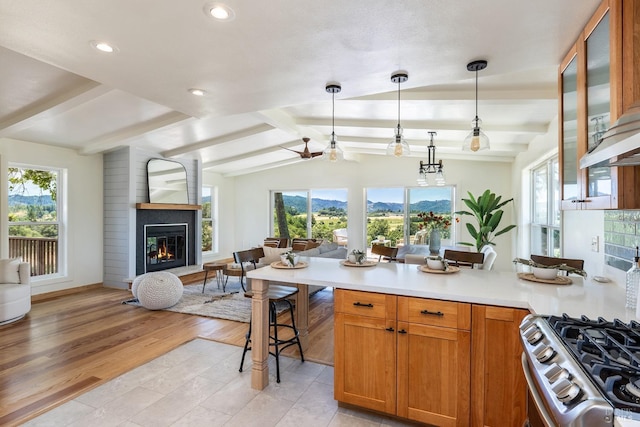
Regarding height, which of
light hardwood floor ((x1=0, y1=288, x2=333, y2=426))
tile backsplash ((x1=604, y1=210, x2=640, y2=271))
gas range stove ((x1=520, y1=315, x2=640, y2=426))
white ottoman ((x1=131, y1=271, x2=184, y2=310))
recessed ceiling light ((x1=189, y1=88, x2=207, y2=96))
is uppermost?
recessed ceiling light ((x1=189, y1=88, x2=207, y2=96))

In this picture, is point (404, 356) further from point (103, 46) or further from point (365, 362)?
point (103, 46)

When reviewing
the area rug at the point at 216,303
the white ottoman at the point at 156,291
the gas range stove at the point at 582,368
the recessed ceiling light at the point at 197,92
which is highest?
the recessed ceiling light at the point at 197,92

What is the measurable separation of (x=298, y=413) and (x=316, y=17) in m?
2.44

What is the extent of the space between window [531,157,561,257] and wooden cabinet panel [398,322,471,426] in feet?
8.42

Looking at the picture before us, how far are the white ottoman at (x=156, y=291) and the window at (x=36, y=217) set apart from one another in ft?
6.46

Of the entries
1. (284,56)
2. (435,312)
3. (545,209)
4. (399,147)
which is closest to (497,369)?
(435,312)

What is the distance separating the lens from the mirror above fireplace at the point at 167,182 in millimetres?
6145

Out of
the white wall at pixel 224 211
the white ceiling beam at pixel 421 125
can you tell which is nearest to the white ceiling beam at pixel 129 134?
the white ceiling beam at pixel 421 125

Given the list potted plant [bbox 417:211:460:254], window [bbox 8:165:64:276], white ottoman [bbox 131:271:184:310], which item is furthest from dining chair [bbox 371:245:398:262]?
window [bbox 8:165:64:276]

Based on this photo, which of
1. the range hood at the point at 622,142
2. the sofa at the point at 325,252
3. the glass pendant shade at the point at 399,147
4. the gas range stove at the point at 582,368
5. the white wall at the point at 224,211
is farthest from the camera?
the white wall at the point at 224,211

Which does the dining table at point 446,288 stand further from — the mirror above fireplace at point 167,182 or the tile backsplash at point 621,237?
the mirror above fireplace at point 167,182

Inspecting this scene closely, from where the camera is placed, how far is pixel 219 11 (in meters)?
1.62

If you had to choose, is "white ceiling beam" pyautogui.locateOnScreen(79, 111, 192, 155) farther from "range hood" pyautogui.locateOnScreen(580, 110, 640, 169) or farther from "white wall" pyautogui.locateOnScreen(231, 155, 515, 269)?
"range hood" pyautogui.locateOnScreen(580, 110, 640, 169)

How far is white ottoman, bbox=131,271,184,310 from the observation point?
443 cm
